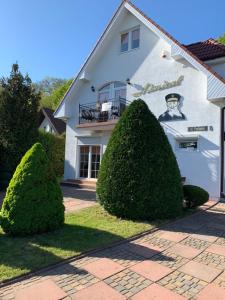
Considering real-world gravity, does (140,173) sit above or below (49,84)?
below

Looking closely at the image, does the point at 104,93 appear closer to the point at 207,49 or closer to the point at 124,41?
the point at 124,41

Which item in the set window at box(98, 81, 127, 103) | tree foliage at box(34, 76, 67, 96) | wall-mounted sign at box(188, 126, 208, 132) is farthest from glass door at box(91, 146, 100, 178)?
tree foliage at box(34, 76, 67, 96)

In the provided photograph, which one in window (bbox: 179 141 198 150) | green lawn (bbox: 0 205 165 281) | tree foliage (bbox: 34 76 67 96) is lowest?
green lawn (bbox: 0 205 165 281)

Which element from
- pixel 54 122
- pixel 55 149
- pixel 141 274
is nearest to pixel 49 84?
pixel 54 122

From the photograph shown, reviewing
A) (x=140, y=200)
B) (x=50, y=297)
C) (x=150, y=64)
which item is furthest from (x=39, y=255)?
(x=150, y=64)

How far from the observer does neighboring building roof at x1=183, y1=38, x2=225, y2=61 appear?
12.8m

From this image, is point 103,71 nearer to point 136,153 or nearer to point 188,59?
point 188,59

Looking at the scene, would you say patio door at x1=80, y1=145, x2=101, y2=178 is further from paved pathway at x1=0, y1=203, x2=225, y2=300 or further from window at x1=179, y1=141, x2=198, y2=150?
paved pathway at x1=0, y1=203, x2=225, y2=300

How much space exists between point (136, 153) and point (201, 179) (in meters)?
5.06

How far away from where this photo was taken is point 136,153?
7574 mm

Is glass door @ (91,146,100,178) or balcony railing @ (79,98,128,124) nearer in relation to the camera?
balcony railing @ (79,98,128,124)

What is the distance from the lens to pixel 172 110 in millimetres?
12547

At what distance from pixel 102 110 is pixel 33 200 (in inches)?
379

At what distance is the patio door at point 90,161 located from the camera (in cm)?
1584
